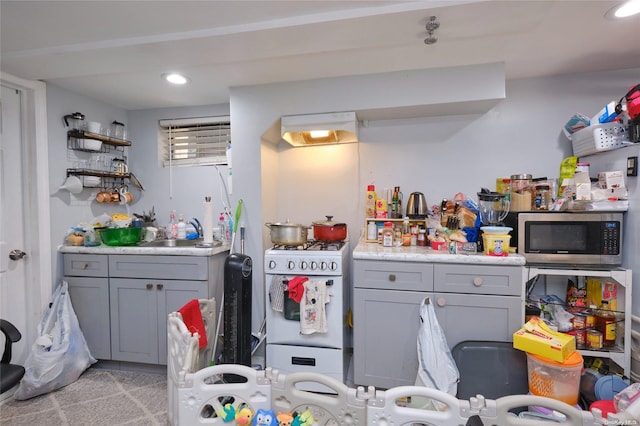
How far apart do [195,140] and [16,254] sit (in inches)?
63.3

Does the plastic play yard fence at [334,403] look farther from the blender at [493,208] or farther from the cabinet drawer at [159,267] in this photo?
the blender at [493,208]

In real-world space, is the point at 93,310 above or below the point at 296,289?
below

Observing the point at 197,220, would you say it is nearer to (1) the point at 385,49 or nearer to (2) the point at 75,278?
(2) the point at 75,278

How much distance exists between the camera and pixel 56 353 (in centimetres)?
206

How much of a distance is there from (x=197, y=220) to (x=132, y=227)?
1.73 feet

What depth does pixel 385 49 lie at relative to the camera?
1853 mm

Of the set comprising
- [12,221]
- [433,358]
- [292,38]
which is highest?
[292,38]

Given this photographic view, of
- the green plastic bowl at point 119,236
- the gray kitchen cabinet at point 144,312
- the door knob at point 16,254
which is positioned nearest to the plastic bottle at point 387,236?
the gray kitchen cabinet at point 144,312

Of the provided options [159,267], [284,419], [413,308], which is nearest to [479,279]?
[413,308]

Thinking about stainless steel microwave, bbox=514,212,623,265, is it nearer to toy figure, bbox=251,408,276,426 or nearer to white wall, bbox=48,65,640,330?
white wall, bbox=48,65,640,330

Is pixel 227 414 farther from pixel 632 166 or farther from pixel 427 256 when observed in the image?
pixel 632 166

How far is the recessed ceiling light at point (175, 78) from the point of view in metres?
2.18

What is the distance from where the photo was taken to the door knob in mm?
2156

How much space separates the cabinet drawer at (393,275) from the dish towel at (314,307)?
0.79 feet
